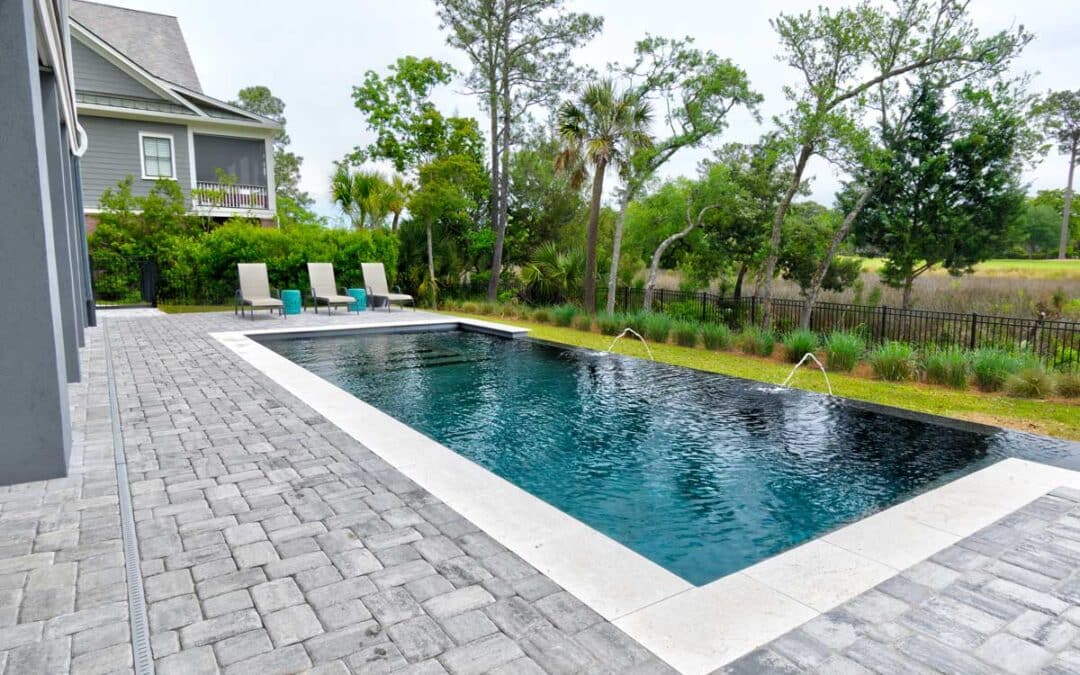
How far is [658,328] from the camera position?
474 inches

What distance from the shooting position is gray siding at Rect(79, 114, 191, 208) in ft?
56.4

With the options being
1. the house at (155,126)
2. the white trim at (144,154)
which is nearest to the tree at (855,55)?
the house at (155,126)

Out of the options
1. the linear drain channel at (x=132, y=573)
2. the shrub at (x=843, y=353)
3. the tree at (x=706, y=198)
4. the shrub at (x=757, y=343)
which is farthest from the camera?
the tree at (x=706, y=198)

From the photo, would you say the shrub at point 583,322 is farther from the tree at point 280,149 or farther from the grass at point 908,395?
the tree at point 280,149

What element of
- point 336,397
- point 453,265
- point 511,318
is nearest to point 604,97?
point 511,318

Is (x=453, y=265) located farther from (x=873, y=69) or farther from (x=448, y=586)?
(x=448, y=586)

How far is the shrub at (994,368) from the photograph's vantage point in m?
7.73

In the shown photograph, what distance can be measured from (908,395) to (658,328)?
513 cm

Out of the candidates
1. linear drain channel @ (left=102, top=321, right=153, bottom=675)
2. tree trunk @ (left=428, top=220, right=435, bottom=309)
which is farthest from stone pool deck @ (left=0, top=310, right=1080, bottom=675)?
tree trunk @ (left=428, top=220, right=435, bottom=309)

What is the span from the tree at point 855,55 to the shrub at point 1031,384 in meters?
6.87

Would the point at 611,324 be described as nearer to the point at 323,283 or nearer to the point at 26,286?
the point at 323,283

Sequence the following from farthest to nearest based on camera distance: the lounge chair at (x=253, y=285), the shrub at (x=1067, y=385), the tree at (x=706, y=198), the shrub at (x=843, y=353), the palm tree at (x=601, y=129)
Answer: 1. the tree at (x=706, y=198)
2. the palm tree at (x=601, y=129)
3. the lounge chair at (x=253, y=285)
4. the shrub at (x=843, y=353)
5. the shrub at (x=1067, y=385)

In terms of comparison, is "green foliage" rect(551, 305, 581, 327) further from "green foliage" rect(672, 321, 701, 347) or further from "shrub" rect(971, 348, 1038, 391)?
"shrub" rect(971, 348, 1038, 391)

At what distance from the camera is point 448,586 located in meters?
2.62
